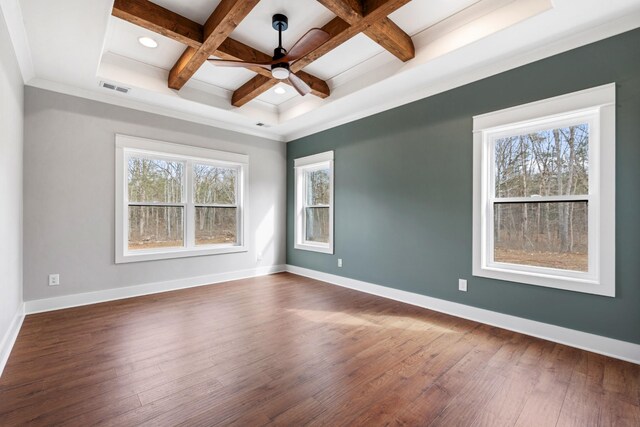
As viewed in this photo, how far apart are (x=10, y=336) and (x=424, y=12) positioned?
4736 millimetres

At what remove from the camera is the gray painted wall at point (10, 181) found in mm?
2338

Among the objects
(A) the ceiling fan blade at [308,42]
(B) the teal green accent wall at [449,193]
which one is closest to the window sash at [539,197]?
(B) the teal green accent wall at [449,193]

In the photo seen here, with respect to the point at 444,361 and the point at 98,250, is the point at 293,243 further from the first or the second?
the point at 444,361

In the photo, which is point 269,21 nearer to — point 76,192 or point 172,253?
point 76,192

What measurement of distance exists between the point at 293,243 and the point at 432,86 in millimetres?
3580

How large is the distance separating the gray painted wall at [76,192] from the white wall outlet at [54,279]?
0.04 m

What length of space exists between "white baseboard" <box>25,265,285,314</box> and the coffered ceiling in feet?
8.30

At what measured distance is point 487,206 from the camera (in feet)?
10.5

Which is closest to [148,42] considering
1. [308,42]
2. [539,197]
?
[308,42]

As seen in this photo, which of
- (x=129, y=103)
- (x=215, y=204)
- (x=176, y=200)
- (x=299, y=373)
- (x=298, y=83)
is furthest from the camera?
(x=215, y=204)

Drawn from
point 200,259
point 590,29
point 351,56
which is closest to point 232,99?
point 351,56

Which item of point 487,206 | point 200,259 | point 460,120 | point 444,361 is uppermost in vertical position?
point 460,120

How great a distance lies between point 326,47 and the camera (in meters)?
2.99

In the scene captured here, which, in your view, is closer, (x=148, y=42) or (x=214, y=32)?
(x=214, y=32)
